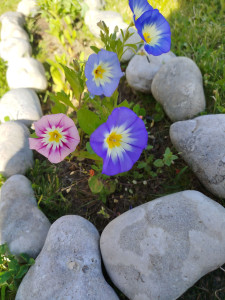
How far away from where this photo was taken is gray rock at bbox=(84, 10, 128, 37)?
8.80ft

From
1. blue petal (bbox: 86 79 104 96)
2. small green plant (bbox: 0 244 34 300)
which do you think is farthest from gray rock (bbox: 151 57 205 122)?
small green plant (bbox: 0 244 34 300)

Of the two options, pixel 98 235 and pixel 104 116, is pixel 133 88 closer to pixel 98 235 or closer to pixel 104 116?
pixel 104 116

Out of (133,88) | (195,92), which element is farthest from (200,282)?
(133,88)

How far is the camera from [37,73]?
2.53 m

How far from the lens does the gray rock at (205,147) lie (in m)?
1.60

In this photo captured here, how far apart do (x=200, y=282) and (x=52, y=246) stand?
78 centimetres

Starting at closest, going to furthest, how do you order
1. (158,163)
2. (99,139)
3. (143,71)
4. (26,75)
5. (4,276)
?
1. (99,139)
2. (4,276)
3. (158,163)
4. (143,71)
5. (26,75)

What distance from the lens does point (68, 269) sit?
1452 millimetres

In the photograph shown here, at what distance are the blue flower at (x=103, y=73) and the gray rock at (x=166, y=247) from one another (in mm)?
632

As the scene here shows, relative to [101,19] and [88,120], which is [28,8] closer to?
[101,19]

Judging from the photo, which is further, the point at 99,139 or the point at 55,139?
the point at 55,139

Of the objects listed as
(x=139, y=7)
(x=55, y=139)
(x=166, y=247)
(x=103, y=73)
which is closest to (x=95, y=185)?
(x=55, y=139)

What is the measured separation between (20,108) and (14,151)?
430mm

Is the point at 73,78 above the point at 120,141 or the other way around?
above
